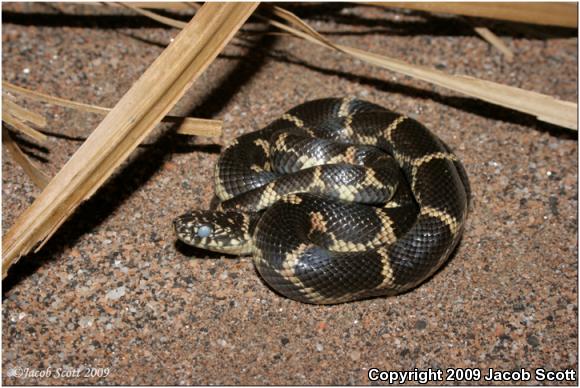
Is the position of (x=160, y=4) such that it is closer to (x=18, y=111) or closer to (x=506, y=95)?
(x=18, y=111)

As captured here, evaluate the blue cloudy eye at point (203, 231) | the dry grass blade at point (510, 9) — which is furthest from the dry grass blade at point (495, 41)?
the blue cloudy eye at point (203, 231)

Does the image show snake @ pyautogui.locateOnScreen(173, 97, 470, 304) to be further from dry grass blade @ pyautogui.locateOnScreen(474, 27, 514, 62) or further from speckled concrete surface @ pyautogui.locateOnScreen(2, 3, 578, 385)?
dry grass blade @ pyautogui.locateOnScreen(474, 27, 514, 62)

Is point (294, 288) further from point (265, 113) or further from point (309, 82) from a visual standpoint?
point (309, 82)

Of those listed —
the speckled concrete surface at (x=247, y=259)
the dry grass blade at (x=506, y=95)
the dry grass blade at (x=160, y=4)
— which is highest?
the dry grass blade at (x=160, y=4)

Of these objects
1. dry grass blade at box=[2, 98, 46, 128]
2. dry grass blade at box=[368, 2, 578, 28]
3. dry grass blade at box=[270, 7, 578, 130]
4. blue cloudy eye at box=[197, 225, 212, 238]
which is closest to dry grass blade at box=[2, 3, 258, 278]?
dry grass blade at box=[2, 98, 46, 128]

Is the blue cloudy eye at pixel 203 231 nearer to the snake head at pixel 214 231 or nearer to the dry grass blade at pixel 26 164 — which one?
the snake head at pixel 214 231

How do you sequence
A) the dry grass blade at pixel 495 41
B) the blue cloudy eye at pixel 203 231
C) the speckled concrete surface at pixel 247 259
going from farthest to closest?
1. the dry grass blade at pixel 495 41
2. the blue cloudy eye at pixel 203 231
3. the speckled concrete surface at pixel 247 259

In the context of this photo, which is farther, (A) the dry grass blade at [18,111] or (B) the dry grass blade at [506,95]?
(B) the dry grass blade at [506,95]

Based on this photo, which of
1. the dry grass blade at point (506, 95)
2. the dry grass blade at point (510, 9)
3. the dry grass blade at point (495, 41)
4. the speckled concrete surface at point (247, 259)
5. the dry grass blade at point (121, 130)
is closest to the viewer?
the dry grass blade at point (121, 130)
